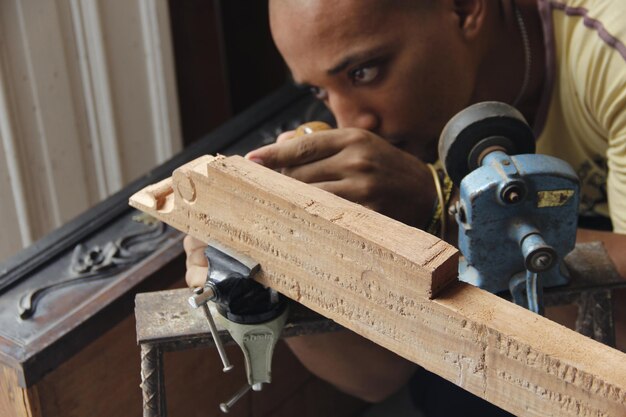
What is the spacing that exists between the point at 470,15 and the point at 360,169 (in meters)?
0.42

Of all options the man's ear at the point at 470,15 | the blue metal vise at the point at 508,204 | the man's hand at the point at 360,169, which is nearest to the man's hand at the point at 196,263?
the man's hand at the point at 360,169

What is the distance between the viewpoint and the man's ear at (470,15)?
117 centimetres

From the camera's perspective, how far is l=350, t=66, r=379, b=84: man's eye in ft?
3.54

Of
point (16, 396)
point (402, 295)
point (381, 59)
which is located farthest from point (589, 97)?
point (16, 396)

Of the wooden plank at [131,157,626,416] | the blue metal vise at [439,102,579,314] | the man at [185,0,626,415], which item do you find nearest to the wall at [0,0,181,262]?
the man at [185,0,626,415]

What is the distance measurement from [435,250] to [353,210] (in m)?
0.08

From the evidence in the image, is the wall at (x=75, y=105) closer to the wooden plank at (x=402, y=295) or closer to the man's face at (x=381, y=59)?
the man's face at (x=381, y=59)

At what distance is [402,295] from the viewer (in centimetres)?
67

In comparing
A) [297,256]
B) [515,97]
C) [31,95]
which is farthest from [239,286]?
[31,95]

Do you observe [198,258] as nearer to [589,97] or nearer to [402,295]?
[402,295]

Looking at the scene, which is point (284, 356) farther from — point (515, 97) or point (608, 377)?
point (608, 377)

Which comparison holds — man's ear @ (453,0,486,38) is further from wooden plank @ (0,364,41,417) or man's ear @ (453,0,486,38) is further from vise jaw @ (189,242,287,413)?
wooden plank @ (0,364,41,417)

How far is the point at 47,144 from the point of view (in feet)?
5.10

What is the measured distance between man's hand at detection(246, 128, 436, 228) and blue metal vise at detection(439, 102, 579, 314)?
0.09 meters
